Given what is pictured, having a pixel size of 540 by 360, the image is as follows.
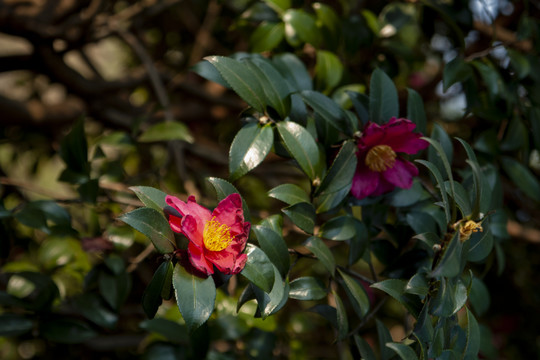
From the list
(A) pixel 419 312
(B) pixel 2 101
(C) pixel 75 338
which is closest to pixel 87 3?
(B) pixel 2 101

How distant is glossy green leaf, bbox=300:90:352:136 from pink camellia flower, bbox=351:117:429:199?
0.03 metres

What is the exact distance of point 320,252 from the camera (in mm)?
602

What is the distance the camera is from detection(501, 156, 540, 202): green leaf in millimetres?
928

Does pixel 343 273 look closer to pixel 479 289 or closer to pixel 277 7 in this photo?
pixel 479 289

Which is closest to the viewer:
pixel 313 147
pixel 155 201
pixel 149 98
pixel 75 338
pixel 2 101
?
pixel 155 201

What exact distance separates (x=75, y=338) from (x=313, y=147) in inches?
21.3

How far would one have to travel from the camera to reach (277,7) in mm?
906

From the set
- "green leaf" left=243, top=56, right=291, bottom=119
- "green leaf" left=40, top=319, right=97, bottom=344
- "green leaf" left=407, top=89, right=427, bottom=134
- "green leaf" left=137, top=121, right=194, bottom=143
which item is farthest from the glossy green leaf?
"green leaf" left=40, top=319, right=97, bottom=344

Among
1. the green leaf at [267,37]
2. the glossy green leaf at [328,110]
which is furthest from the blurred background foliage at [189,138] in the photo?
the glossy green leaf at [328,110]

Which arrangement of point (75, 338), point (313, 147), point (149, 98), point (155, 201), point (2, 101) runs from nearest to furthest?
point (155, 201)
point (313, 147)
point (75, 338)
point (2, 101)
point (149, 98)

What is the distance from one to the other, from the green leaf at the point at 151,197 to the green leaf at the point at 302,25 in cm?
50

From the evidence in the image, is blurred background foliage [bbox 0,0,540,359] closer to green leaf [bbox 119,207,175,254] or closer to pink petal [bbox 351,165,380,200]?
green leaf [bbox 119,207,175,254]

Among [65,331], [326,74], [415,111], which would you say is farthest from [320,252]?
[65,331]

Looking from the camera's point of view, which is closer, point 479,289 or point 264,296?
point 264,296
